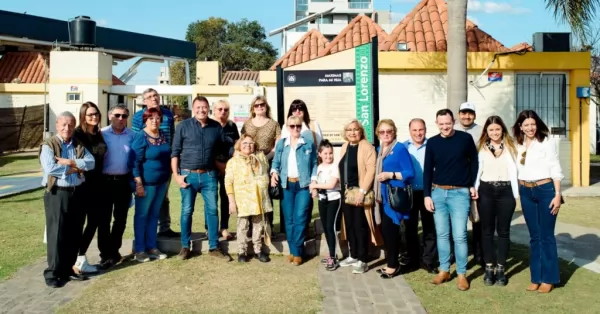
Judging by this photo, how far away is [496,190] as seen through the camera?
5.06 m

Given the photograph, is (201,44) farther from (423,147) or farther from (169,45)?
(423,147)

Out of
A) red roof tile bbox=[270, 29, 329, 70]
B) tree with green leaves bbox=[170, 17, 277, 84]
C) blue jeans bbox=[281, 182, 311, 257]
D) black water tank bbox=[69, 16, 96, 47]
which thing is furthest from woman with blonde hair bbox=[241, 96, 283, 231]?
tree with green leaves bbox=[170, 17, 277, 84]

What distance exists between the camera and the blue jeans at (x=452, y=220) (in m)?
A: 5.00

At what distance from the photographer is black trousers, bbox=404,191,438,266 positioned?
18.2 ft

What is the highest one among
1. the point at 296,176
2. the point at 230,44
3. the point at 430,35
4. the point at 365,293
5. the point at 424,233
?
the point at 230,44

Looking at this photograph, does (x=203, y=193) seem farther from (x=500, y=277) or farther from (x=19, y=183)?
(x=19, y=183)

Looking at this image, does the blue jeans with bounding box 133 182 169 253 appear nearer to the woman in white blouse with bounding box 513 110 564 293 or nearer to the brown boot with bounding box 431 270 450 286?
the brown boot with bounding box 431 270 450 286

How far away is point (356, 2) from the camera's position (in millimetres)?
64375

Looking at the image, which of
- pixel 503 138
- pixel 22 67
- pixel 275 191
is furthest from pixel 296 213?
pixel 22 67

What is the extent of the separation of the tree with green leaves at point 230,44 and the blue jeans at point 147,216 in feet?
165

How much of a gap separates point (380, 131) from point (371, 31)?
9.61 meters

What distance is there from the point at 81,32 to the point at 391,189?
73.9 ft

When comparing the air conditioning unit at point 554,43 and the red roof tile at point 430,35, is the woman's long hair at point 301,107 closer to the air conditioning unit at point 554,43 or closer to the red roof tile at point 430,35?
Answer: the red roof tile at point 430,35

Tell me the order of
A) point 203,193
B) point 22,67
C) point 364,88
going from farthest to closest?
point 22,67 < point 364,88 < point 203,193
